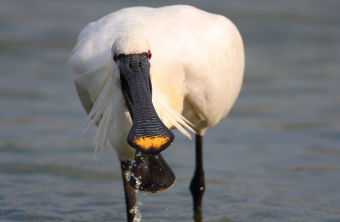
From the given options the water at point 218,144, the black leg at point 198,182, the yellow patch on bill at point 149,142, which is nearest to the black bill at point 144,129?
the yellow patch on bill at point 149,142

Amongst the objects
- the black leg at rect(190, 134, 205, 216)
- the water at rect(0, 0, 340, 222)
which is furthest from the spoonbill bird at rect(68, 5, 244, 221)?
the water at rect(0, 0, 340, 222)

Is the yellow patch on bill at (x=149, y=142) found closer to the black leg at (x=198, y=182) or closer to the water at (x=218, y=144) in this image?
the water at (x=218, y=144)

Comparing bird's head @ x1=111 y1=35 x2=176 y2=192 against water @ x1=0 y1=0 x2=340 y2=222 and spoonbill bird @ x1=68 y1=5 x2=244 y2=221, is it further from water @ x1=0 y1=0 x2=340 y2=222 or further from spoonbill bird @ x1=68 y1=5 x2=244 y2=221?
water @ x1=0 y1=0 x2=340 y2=222

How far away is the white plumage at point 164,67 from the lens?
514 centimetres

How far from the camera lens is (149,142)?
14.0ft

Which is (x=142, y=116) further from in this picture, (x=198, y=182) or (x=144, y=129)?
(x=198, y=182)

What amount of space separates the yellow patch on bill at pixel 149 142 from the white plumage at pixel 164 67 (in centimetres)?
59

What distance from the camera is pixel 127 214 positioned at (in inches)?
238

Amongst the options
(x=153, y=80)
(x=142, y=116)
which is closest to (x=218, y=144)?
(x=153, y=80)

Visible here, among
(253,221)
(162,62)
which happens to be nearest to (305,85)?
(253,221)

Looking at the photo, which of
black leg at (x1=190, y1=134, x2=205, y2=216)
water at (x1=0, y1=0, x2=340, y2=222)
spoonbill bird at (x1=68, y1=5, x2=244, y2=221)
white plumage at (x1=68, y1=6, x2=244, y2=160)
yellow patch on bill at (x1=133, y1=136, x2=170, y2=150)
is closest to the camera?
yellow patch on bill at (x1=133, y1=136, x2=170, y2=150)

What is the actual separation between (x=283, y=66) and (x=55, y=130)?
19.5 ft

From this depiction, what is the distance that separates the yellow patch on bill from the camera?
425 cm

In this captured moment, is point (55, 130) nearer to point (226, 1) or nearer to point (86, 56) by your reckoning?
point (86, 56)
